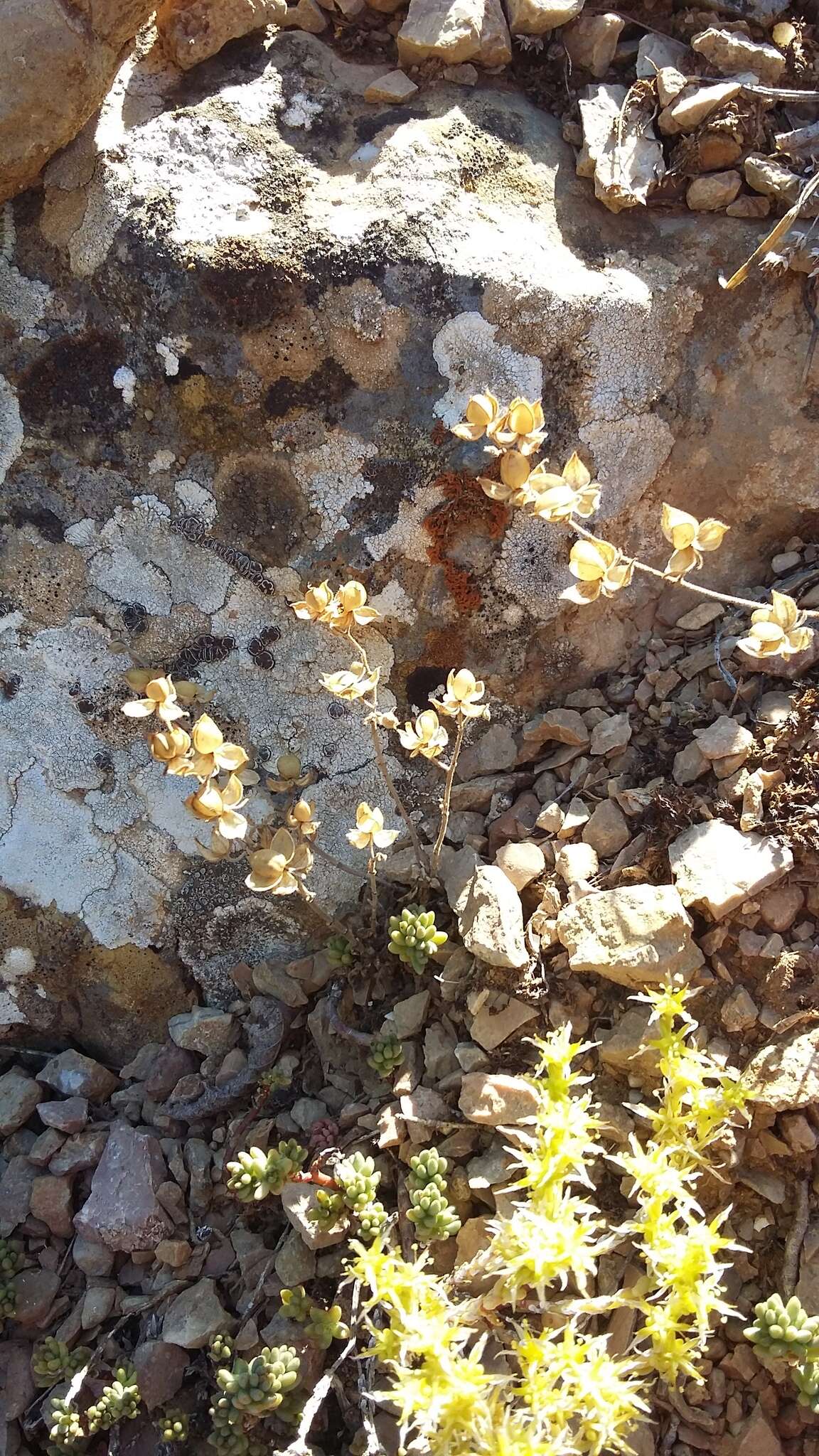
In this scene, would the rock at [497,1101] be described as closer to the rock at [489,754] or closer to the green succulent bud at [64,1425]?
the rock at [489,754]

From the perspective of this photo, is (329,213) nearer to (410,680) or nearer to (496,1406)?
(410,680)

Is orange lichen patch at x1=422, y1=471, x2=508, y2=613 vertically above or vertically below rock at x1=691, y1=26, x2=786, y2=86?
below

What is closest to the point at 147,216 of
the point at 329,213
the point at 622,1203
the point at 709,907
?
the point at 329,213

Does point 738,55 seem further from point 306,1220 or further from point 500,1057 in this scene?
point 306,1220

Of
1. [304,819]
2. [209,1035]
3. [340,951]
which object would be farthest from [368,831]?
[209,1035]

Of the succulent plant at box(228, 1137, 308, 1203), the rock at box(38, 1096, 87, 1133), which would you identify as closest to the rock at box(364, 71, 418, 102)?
the succulent plant at box(228, 1137, 308, 1203)

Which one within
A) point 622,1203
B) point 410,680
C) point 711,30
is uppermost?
point 711,30

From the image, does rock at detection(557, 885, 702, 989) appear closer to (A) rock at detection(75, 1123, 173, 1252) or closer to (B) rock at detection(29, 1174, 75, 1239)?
(A) rock at detection(75, 1123, 173, 1252)
